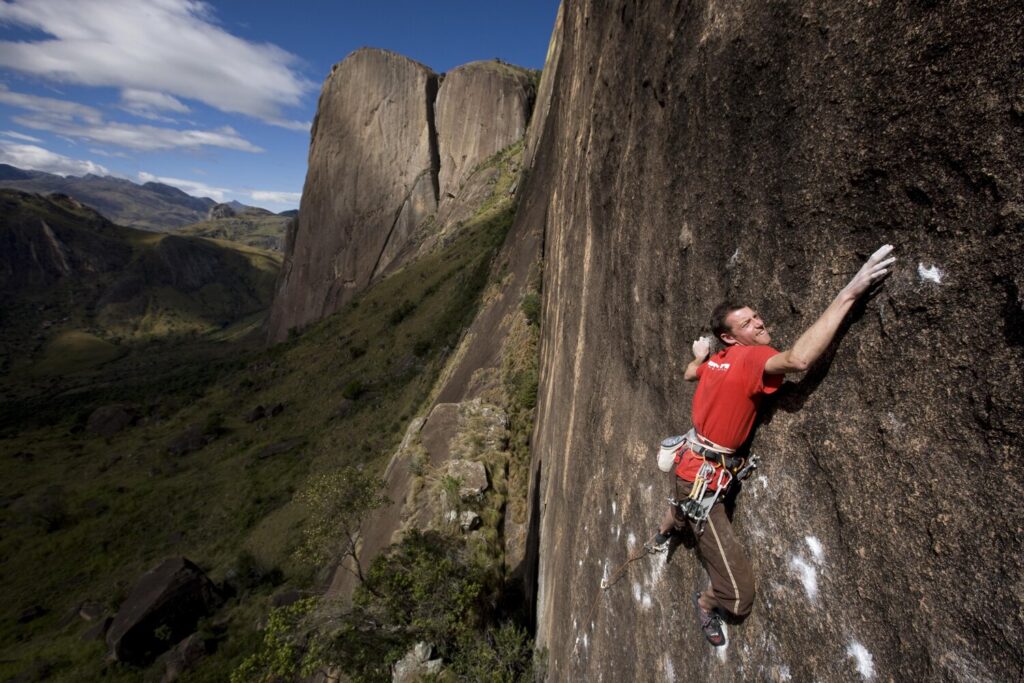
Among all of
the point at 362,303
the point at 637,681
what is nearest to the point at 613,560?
the point at 637,681

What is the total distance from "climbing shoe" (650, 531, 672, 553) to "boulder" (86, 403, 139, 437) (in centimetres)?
6079

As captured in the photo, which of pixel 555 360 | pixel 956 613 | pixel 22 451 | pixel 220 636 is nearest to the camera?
pixel 956 613

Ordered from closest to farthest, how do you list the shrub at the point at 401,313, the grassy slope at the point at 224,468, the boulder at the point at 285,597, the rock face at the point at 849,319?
1. the rock face at the point at 849,319
2. the boulder at the point at 285,597
3. the grassy slope at the point at 224,468
4. the shrub at the point at 401,313

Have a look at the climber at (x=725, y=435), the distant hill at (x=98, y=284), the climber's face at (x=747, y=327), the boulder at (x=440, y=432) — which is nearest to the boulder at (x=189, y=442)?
the boulder at (x=440, y=432)

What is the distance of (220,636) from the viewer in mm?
19969

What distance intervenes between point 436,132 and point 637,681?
68.1 metres

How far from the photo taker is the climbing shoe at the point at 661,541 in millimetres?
4457

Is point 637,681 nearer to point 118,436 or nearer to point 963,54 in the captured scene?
point 963,54

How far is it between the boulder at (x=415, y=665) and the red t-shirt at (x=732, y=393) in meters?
9.81

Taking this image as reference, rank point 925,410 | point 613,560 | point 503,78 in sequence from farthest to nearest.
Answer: point 503,78 < point 613,560 < point 925,410

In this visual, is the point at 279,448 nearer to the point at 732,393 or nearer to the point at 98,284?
the point at 732,393

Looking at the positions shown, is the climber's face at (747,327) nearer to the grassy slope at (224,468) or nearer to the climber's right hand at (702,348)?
the climber's right hand at (702,348)

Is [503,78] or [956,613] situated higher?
[503,78]

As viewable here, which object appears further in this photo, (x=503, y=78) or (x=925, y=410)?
(x=503, y=78)
